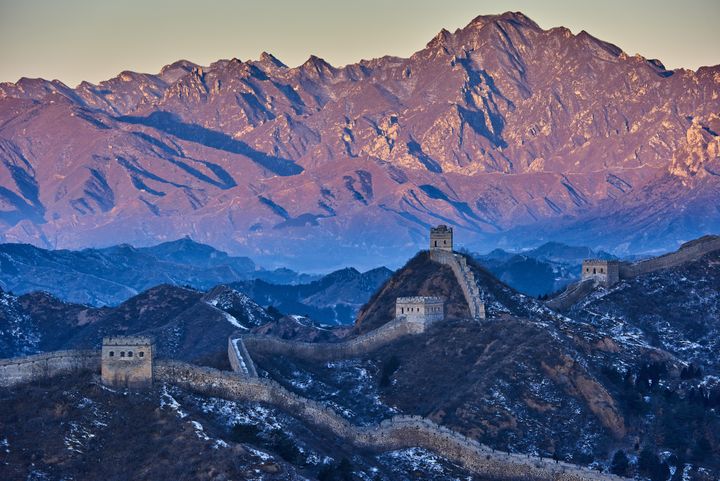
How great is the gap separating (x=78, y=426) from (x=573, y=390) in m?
54.4

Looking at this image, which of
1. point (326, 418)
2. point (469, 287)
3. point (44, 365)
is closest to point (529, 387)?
point (326, 418)

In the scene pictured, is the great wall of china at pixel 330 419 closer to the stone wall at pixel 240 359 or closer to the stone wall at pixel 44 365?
the stone wall at pixel 44 365

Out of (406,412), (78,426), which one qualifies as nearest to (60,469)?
(78,426)

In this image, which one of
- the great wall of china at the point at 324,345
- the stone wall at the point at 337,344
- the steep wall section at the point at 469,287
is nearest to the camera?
the great wall of china at the point at 324,345

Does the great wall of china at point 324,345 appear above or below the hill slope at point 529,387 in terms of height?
above

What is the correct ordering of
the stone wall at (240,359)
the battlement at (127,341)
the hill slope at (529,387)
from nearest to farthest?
the battlement at (127,341)
the stone wall at (240,359)
the hill slope at (529,387)

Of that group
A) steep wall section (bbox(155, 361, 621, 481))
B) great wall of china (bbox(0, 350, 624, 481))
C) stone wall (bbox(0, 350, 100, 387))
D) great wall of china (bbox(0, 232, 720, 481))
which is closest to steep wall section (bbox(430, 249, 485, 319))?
great wall of china (bbox(0, 232, 720, 481))

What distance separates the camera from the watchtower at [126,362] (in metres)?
133

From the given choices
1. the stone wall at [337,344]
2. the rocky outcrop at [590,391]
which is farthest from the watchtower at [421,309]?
the rocky outcrop at [590,391]

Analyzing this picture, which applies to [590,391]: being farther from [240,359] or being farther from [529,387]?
[240,359]

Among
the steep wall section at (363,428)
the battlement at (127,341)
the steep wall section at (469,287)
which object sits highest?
the steep wall section at (469,287)

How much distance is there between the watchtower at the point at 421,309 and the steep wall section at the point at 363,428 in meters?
40.3

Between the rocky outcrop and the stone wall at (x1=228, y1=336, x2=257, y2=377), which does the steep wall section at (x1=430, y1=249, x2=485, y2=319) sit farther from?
the stone wall at (x1=228, y1=336, x2=257, y2=377)

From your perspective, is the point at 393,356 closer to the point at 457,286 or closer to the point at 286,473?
the point at 457,286
